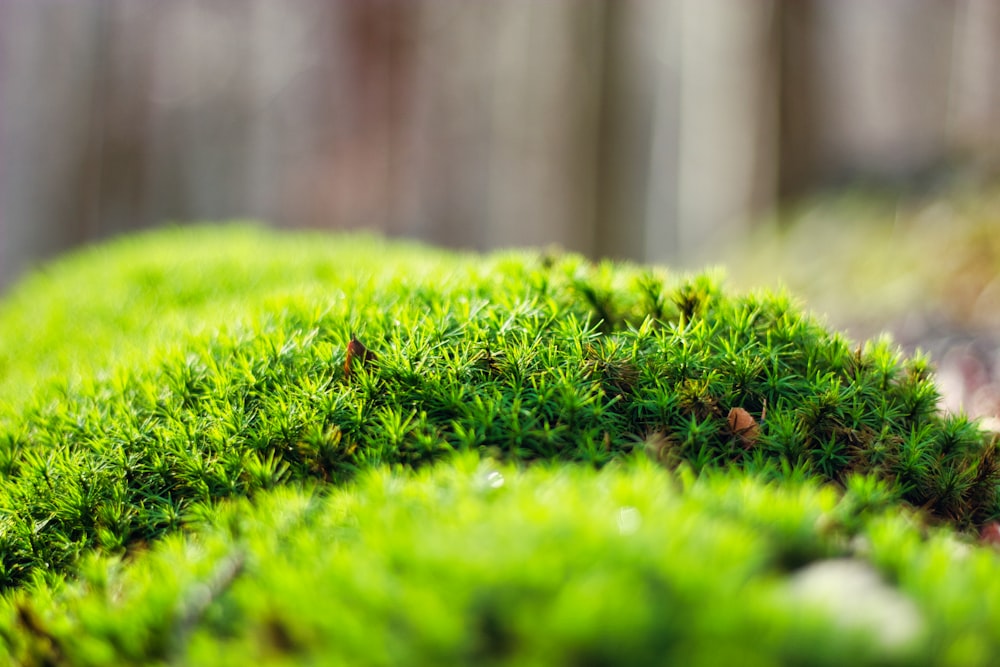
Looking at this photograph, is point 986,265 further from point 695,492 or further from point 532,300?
point 695,492

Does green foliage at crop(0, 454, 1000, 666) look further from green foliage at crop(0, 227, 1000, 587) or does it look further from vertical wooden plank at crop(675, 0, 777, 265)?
vertical wooden plank at crop(675, 0, 777, 265)

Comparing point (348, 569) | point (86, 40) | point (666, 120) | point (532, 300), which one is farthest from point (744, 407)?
point (86, 40)

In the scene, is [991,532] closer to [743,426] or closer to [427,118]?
[743,426]

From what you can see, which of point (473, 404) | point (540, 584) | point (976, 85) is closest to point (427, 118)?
point (976, 85)

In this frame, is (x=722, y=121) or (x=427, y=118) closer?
(x=722, y=121)

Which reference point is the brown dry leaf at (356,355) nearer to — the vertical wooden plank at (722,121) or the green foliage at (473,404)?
the green foliage at (473,404)

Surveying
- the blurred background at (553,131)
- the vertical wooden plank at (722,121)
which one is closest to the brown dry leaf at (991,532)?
the blurred background at (553,131)

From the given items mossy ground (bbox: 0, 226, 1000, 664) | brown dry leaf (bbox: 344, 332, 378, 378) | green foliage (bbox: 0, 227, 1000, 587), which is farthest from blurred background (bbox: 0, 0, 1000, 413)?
brown dry leaf (bbox: 344, 332, 378, 378)

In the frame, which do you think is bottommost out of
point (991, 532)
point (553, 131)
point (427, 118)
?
point (991, 532)
